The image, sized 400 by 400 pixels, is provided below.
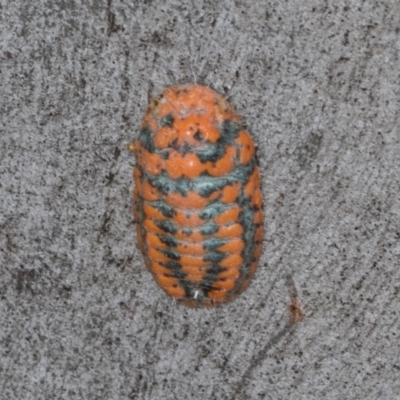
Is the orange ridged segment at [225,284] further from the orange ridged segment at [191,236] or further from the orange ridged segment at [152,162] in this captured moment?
the orange ridged segment at [152,162]

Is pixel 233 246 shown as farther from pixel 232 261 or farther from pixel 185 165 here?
pixel 185 165

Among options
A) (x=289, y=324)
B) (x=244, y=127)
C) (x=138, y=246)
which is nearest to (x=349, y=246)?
(x=289, y=324)

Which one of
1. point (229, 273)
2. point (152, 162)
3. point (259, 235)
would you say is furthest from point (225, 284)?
point (152, 162)

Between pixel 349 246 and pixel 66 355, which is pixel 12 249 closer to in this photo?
pixel 66 355

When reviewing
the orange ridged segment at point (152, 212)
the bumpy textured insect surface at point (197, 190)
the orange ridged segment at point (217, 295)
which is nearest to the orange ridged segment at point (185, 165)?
the bumpy textured insect surface at point (197, 190)

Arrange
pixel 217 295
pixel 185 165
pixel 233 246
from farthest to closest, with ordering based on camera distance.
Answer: pixel 217 295 → pixel 233 246 → pixel 185 165

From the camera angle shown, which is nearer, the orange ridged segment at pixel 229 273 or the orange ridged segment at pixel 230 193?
the orange ridged segment at pixel 230 193
